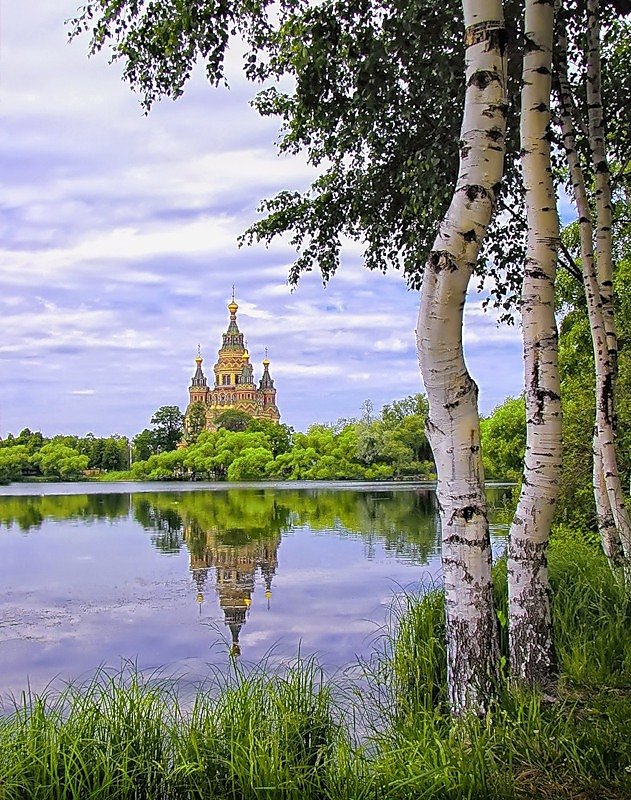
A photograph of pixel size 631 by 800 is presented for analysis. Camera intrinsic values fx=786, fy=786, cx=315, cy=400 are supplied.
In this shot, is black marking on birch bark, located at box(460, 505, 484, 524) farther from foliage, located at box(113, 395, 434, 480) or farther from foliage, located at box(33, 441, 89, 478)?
foliage, located at box(33, 441, 89, 478)

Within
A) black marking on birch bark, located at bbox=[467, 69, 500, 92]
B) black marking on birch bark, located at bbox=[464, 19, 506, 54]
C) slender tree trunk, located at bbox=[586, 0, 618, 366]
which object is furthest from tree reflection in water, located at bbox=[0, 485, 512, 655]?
black marking on birch bark, located at bbox=[464, 19, 506, 54]

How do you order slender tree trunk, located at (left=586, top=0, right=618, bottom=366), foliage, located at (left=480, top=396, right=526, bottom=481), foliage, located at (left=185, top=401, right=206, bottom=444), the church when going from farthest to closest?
the church, foliage, located at (left=185, top=401, right=206, bottom=444), foliage, located at (left=480, top=396, right=526, bottom=481), slender tree trunk, located at (left=586, top=0, right=618, bottom=366)

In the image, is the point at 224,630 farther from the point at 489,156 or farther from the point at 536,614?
the point at 489,156

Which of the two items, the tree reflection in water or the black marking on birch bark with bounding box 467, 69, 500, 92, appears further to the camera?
the tree reflection in water

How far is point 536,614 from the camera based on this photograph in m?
3.73

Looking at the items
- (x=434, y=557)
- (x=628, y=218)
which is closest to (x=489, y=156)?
(x=628, y=218)

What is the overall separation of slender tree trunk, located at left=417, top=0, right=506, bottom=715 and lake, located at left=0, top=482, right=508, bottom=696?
5.24 feet

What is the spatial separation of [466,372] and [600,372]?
2.11 metres

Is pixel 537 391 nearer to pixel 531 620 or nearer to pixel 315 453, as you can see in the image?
pixel 531 620

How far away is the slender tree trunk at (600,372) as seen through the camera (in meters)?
4.97

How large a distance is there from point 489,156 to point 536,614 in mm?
2118

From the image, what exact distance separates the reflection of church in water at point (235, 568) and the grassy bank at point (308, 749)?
13.6 ft

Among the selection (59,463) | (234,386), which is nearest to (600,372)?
(59,463)

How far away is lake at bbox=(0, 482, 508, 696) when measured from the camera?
803 cm
